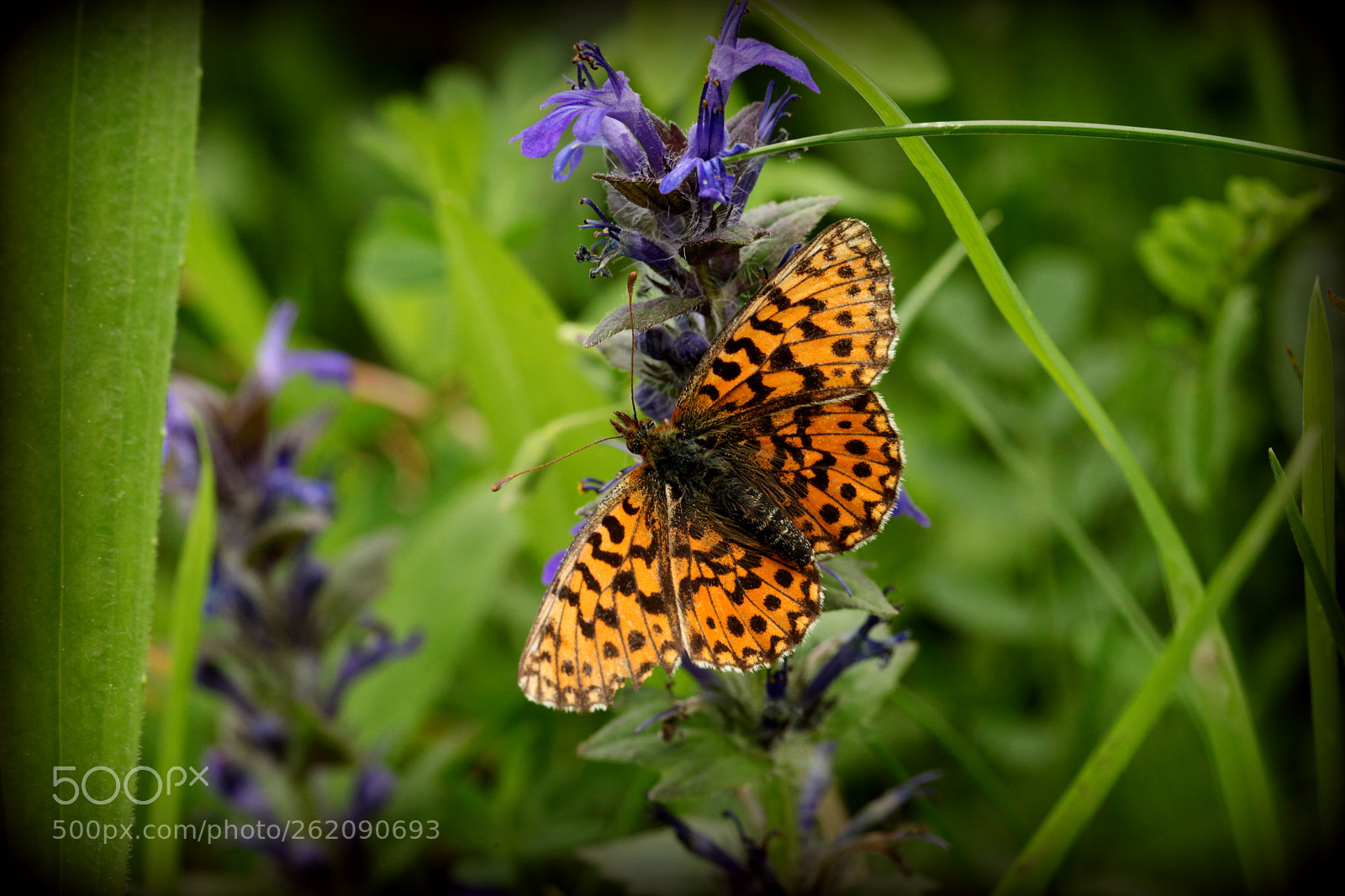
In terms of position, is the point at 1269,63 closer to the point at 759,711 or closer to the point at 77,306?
the point at 759,711

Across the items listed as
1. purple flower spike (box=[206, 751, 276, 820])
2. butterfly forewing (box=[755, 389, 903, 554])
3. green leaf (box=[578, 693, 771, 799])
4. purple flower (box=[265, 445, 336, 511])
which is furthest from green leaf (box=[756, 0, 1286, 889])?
purple flower spike (box=[206, 751, 276, 820])

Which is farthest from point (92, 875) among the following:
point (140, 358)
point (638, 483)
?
point (638, 483)

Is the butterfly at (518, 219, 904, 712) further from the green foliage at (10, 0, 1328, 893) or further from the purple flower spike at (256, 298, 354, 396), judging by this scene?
the purple flower spike at (256, 298, 354, 396)

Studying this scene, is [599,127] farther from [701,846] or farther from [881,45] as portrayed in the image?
[881,45]

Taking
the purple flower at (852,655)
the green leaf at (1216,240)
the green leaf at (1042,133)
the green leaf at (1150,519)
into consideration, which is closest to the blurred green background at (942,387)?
the green leaf at (1216,240)

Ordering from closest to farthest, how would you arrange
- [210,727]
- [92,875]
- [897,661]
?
1. [92,875]
2. [897,661]
3. [210,727]
